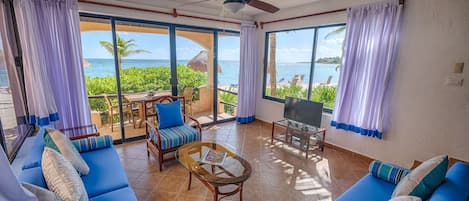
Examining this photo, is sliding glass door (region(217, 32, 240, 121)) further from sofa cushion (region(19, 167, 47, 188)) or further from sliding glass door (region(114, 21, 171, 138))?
sofa cushion (region(19, 167, 47, 188))

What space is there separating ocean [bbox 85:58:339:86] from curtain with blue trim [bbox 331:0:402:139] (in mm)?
468

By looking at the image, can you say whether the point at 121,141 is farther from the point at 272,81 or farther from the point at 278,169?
the point at 272,81

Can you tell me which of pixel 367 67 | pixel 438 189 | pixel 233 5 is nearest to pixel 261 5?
pixel 233 5

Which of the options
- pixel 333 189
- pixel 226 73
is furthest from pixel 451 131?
pixel 226 73

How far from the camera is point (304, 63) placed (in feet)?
13.7

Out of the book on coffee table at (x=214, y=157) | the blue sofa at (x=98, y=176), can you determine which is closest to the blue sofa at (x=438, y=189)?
the book on coffee table at (x=214, y=157)

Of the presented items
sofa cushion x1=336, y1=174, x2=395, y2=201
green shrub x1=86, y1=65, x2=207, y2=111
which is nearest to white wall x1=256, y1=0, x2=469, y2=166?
sofa cushion x1=336, y1=174, x2=395, y2=201

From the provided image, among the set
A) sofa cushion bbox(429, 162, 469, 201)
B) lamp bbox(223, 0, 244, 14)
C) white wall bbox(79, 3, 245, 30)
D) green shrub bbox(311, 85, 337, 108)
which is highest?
white wall bbox(79, 3, 245, 30)

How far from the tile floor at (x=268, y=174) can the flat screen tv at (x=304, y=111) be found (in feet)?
1.75

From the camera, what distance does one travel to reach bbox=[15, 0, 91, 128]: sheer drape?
99.7 inches

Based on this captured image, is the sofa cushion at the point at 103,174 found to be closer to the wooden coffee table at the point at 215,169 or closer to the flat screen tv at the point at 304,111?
the wooden coffee table at the point at 215,169

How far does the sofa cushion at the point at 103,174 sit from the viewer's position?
→ 1756mm

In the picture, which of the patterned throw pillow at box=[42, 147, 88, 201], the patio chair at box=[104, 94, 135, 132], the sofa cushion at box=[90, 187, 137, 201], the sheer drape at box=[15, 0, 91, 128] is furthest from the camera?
the patio chair at box=[104, 94, 135, 132]

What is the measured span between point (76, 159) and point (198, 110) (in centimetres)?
296
